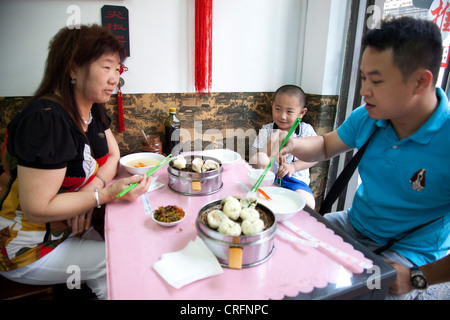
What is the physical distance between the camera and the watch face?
1.06 metres

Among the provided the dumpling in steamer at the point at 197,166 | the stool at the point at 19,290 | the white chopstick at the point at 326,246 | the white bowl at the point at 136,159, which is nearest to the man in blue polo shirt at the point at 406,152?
the white chopstick at the point at 326,246

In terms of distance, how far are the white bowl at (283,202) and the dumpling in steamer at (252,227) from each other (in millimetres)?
201

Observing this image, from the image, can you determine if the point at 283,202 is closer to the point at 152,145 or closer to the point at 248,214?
the point at 248,214

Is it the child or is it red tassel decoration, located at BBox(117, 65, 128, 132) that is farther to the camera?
the child

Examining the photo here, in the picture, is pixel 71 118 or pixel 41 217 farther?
pixel 71 118

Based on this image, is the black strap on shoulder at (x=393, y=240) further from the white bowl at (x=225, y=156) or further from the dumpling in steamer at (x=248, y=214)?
the white bowl at (x=225, y=156)

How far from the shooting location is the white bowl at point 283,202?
122 cm

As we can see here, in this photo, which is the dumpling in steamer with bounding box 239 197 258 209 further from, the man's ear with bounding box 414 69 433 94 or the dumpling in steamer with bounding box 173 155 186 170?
the man's ear with bounding box 414 69 433 94

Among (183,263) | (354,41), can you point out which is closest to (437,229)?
(183,263)

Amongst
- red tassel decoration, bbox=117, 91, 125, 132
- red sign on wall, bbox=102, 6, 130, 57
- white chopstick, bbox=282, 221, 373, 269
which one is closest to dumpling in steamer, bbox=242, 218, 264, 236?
white chopstick, bbox=282, 221, 373, 269

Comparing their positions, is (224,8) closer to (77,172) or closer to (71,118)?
(71,118)

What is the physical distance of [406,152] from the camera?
→ 1281mm

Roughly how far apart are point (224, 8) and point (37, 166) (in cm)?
190

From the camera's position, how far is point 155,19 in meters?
2.12
